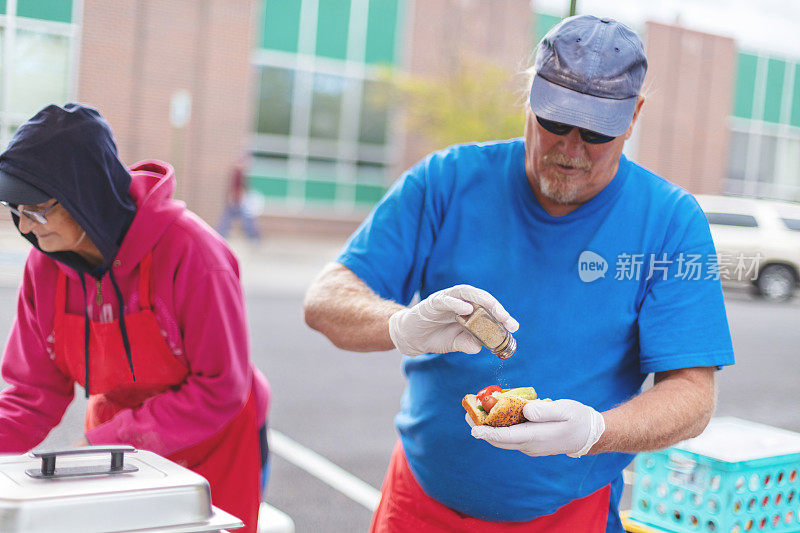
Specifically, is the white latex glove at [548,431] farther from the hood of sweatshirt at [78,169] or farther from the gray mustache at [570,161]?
the hood of sweatshirt at [78,169]

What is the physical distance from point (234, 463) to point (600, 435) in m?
0.86

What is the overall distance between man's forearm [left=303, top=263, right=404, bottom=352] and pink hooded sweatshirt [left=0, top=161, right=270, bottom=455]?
0.20 meters

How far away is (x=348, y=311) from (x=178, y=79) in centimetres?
624

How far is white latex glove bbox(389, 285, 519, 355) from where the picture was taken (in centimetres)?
133

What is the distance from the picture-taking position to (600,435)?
140cm

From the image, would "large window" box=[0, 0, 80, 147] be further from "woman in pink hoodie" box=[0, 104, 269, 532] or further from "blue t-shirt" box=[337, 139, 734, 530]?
"blue t-shirt" box=[337, 139, 734, 530]

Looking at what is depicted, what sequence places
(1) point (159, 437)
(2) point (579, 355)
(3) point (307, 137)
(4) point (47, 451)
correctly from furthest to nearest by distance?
(3) point (307, 137), (1) point (159, 437), (2) point (579, 355), (4) point (47, 451)

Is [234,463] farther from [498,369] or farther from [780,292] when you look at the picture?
[780,292]

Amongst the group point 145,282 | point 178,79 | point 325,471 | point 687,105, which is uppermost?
point 178,79

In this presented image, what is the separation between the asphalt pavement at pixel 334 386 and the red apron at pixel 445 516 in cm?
42

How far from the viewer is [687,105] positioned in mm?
2424

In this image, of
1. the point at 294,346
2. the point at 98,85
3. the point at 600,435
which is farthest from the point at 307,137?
the point at 600,435

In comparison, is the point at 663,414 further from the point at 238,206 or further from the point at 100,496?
the point at 238,206

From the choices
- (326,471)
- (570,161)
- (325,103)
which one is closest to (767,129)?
(570,161)
